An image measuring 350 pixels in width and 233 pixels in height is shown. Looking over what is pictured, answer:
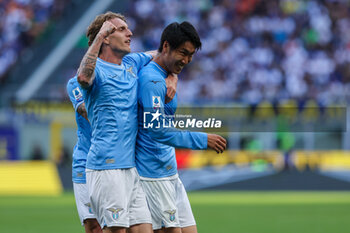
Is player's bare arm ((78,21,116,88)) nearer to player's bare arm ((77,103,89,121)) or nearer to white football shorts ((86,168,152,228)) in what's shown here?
Result: white football shorts ((86,168,152,228))

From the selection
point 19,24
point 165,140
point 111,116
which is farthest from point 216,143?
point 19,24

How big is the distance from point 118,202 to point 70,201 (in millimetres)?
9991

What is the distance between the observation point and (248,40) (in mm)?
20734

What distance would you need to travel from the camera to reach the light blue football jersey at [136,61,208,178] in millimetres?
4902

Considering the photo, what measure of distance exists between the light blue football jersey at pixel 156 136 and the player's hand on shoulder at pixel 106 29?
45cm

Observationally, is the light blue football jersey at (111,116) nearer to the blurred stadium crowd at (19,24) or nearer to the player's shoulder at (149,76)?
the player's shoulder at (149,76)

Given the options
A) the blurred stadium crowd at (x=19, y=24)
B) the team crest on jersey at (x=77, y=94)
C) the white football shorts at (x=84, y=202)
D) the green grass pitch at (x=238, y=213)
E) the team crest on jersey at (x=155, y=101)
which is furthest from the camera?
the blurred stadium crowd at (x=19, y=24)

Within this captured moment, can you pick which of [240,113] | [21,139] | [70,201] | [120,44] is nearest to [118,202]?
[120,44]

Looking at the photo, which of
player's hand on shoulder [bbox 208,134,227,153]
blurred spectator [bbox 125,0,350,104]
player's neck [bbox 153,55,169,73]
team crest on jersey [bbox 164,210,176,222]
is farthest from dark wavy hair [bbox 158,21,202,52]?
blurred spectator [bbox 125,0,350,104]

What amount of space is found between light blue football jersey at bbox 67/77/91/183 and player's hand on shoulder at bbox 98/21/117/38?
1.01m

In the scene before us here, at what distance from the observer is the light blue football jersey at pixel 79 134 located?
587cm

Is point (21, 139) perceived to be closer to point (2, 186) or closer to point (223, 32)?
point (2, 186)

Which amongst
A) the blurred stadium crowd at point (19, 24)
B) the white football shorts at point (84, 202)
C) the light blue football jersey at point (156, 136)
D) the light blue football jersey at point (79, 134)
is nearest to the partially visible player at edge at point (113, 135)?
the light blue football jersey at point (156, 136)

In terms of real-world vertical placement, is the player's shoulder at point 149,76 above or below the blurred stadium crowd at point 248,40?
below
